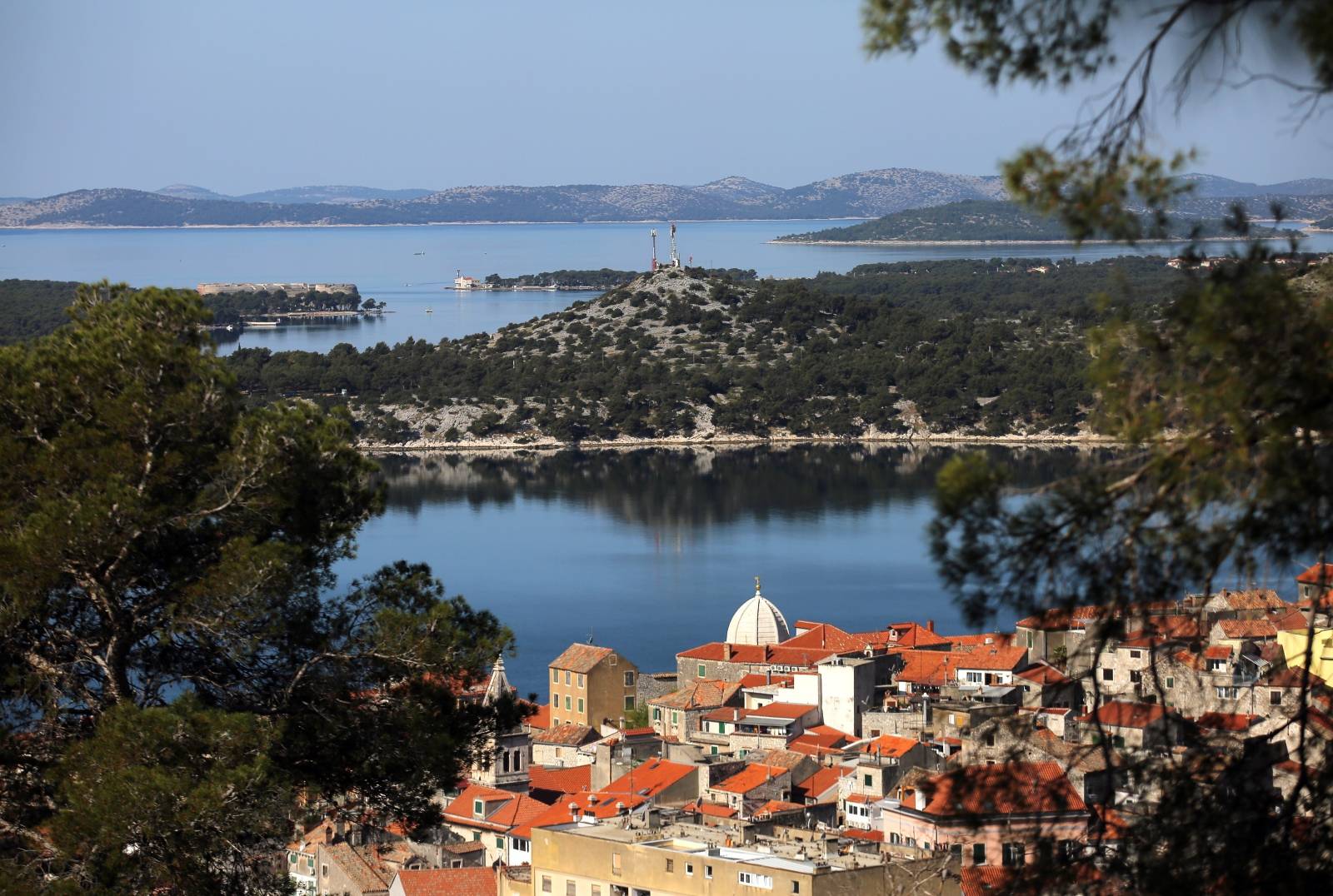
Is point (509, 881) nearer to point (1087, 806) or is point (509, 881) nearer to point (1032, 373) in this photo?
point (1087, 806)

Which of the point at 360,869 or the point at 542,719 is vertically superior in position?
the point at 360,869

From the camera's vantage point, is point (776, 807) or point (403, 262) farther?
point (403, 262)

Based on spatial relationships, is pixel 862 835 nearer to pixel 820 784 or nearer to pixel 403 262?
pixel 820 784

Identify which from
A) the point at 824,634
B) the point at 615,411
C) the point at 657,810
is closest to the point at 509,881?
the point at 657,810

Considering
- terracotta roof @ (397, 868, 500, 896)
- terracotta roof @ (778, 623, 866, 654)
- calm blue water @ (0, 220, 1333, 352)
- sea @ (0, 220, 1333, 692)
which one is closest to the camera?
terracotta roof @ (397, 868, 500, 896)

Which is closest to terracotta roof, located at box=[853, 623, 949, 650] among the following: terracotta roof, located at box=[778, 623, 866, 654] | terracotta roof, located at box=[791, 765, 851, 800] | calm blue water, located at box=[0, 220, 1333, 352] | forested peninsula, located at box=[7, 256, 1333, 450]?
terracotta roof, located at box=[778, 623, 866, 654]

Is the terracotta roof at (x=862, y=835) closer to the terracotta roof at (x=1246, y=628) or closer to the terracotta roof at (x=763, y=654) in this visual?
the terracotta roof at (x=1246, y=628)

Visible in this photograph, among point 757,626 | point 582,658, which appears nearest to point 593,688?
point 582,658

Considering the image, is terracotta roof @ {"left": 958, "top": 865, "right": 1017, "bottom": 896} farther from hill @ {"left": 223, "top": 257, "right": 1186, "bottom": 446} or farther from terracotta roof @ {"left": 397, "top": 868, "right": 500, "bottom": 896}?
hill @ {"left": 223, "top": 257, "right": 1186, "bottom": 446}
